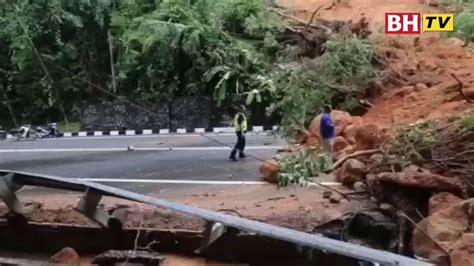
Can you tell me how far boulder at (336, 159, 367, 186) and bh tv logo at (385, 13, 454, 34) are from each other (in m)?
5.70

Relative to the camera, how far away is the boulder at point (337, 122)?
10969 millimetres

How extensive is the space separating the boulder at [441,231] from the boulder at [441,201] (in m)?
0.37

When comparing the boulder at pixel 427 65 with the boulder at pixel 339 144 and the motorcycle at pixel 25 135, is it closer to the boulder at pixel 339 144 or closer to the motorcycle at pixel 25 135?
the boulder at pixel 339 144

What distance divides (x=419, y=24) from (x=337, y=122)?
15.4 ft

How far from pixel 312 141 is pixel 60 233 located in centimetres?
662

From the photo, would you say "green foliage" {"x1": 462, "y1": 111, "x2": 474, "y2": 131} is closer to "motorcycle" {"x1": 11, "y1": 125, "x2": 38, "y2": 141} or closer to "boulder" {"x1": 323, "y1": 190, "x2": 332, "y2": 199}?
"boulder" {"x1": 323, "y1": 190, "x2": 332, "y2": 199}

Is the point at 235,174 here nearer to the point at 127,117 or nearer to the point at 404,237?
the point at 404,237

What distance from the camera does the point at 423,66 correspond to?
12438 mm

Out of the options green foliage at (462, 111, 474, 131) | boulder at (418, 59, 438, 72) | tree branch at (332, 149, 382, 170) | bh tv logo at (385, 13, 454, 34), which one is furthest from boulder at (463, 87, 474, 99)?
bh tv logo at (385, 13, 454, 34)

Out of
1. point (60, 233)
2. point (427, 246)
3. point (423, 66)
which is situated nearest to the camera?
point (60, 233)

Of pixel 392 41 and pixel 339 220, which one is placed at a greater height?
pixel 392 41

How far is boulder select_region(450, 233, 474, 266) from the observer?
4.64 m

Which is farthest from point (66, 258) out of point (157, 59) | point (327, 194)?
point (157, 59)

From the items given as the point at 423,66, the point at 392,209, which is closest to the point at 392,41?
the point at 423,66
